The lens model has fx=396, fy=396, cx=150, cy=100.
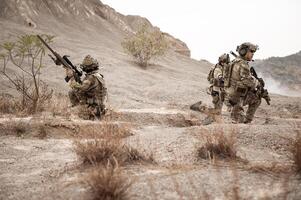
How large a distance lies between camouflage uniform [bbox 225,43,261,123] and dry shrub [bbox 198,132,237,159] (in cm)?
342

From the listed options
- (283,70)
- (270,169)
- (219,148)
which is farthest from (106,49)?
(283,70)

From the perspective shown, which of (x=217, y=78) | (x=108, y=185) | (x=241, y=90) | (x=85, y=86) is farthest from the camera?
(x=217, y=78)

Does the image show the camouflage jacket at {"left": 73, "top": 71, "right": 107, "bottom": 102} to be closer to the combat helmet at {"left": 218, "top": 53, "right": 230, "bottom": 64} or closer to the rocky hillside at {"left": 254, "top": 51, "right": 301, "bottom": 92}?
the combat helmet at {"left": 218, "top": 53, "right": 230, "bottom": 64}

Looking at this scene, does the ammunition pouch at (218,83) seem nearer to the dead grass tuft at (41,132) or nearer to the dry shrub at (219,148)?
the dead grass tuft at (41,132)

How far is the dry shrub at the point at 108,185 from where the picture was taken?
2.72 meters

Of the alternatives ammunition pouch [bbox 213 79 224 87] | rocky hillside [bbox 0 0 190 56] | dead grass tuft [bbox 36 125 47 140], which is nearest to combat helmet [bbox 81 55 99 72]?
dead grass tuft [bbox 36 125 47 140]

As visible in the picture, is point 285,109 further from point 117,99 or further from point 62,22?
point 62,22

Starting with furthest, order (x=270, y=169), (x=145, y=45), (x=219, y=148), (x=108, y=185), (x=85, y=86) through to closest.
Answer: (x=145, y=45) → (x=85, y=86) → (x=219, y=148) → (x=270, y=169) → (x=108, y=185)

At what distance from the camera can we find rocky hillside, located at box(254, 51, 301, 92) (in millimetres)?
42478

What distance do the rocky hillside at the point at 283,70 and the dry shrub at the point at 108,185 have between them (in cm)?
3966

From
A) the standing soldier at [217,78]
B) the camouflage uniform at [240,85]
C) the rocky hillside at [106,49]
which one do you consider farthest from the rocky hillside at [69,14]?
the camouflage uniform at [240,85]

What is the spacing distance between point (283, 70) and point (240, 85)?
43.1m

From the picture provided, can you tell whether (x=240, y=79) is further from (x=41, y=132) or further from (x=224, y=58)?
(x=41, y=132)

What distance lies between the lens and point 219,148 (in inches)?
155
